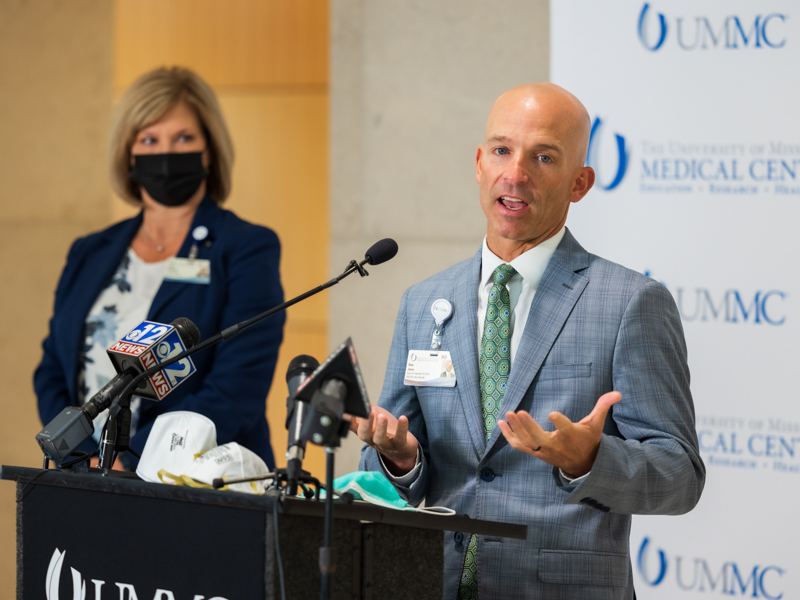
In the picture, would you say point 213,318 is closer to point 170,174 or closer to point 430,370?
point 170,174

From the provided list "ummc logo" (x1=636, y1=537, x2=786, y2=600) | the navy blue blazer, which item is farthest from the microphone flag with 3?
"ummc logo" (x1=636, y1=537, x2=786, y2=600)

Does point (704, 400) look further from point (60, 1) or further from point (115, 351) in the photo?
point (60, 1)

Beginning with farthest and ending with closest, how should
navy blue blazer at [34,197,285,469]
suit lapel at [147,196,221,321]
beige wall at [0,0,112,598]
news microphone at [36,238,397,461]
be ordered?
beige wall at [0,0,112,598] < suit lapel at [147,196,221,321] < navy blue blazer at [34,197,285,469] < news microphone at [36,238,397,461]

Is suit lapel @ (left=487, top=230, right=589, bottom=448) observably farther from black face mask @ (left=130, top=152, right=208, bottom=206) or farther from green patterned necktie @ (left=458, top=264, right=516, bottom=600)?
black face mask @ (left=130, top=152, right=208, bottom=206)

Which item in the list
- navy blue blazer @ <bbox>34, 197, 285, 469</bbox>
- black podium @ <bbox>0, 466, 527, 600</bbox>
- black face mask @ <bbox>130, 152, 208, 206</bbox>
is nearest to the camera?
black podium @ <bbox>0, 466, 527, 600</bbox>

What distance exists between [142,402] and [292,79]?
218 cm

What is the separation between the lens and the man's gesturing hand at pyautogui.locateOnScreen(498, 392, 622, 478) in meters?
1.43

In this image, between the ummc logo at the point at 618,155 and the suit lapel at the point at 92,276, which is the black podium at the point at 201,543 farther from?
the ummc logo at the point at 618,155

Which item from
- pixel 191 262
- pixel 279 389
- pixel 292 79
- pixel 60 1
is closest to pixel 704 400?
pixel 191 262

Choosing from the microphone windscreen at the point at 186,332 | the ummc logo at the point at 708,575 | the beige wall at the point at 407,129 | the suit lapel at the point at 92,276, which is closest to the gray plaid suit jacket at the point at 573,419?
the microphone windscreen at the point at 186,332

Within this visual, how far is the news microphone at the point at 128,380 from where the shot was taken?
155 centimetres

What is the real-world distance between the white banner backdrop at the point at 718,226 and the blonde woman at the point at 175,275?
1232 mm

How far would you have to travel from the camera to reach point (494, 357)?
182cm

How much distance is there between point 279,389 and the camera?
436 cm
